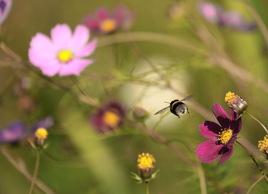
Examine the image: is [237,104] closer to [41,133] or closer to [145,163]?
[145,163]

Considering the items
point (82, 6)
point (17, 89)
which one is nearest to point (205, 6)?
point (17, 89)

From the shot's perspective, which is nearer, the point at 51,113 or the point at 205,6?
the point at 205,6

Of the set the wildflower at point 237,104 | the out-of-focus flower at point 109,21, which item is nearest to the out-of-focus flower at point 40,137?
the wildflower at point 237,104

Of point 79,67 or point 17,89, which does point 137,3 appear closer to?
point 17,89

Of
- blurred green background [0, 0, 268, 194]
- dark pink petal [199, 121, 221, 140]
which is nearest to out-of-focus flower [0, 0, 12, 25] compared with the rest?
blurred green background [0, 0, 268, 194]

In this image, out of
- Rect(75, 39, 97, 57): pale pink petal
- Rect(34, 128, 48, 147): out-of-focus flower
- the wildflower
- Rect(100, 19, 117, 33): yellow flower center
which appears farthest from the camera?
Rect(100, 19, 117, 33): yellow flower center

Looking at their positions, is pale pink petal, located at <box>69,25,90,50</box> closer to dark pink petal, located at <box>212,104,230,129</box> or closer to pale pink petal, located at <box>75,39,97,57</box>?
pale pink petal, located at <box>75,39,97,57</box>

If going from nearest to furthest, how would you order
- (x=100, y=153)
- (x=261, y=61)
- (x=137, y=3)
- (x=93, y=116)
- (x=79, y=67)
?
(x=79, y=67) < (x=93, y=116) < (x=100, y=153) < (x=261, y=61) < (x=137, y=3)
